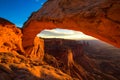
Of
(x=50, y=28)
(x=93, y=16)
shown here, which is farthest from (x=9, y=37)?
(x=93, y=16)

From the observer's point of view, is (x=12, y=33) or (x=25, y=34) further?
(x=25, y=34)

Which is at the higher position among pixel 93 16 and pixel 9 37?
pixel 93 16

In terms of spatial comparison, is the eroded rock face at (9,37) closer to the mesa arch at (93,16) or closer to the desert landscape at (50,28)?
the desert landscape at (50,28)

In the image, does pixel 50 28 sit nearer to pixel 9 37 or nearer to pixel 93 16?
pixel 9 37

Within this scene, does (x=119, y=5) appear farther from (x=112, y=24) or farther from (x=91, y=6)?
(x=91, y=6)

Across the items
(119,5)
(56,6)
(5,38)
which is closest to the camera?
(119,5)

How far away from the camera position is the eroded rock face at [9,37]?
7903mm

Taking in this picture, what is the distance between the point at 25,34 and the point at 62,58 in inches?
276

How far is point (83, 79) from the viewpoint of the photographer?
624 inches

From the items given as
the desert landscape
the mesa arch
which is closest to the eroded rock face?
the desert landscape

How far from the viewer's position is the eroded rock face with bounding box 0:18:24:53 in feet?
25.9

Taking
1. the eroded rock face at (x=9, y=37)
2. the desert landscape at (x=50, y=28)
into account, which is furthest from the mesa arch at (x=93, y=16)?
the eroded rock face at (x=9, y=37)

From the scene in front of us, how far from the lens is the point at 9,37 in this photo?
8367mm

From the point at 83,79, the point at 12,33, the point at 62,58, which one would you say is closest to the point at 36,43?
the point at 12,33
